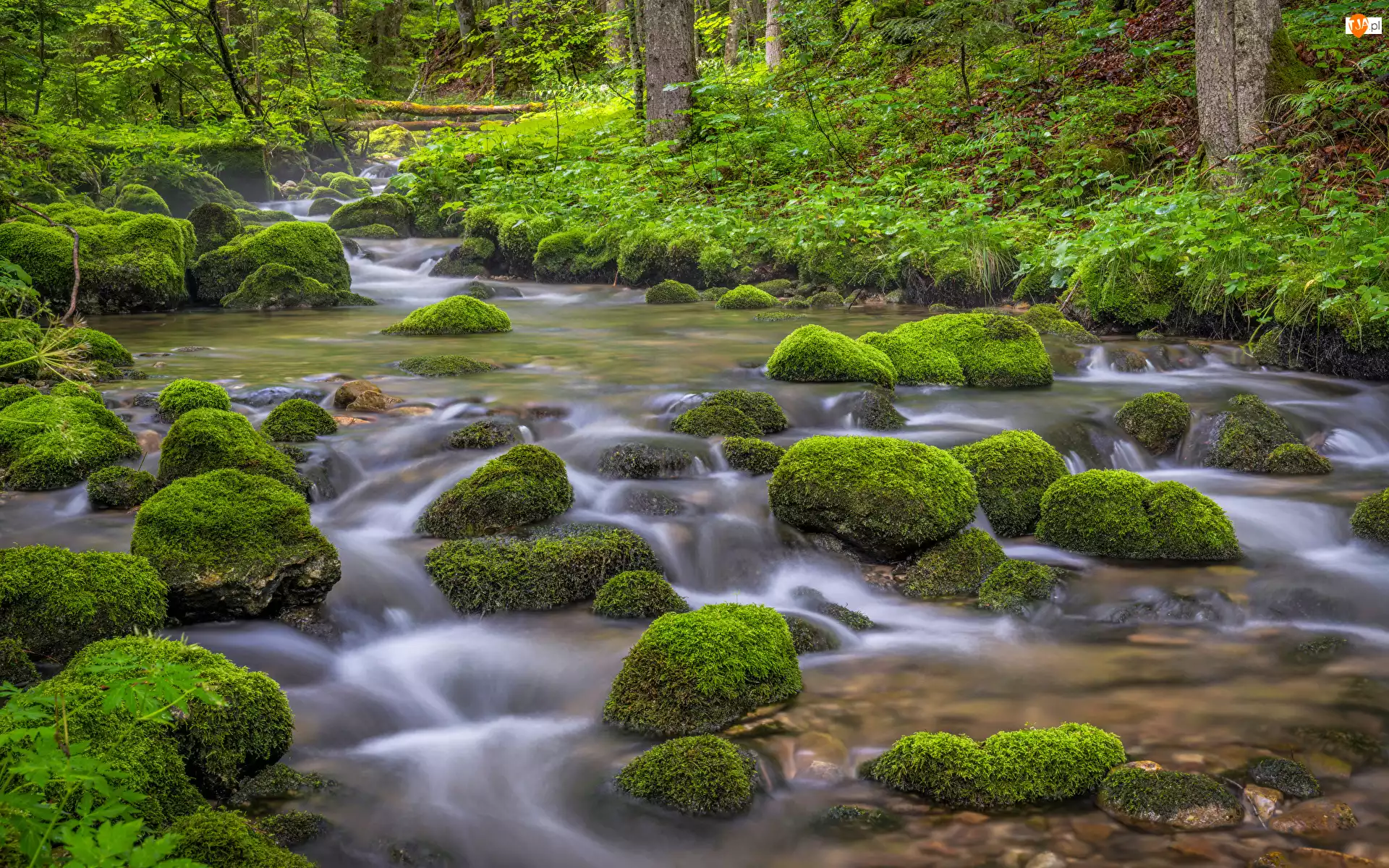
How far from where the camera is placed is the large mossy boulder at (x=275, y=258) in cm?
1380

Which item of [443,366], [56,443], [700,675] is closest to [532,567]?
[700,675]

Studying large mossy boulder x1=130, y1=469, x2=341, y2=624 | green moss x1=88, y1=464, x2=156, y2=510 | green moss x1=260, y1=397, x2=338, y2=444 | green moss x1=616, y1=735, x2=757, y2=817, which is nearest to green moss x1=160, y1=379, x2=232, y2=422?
green moss x1=260, y1=397, x2=338, y2=444

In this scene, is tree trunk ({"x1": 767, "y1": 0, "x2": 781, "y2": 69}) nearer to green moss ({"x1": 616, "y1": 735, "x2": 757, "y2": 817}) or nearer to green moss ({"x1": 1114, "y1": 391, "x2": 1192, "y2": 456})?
green moss ({"x1": 1114, "y1": 391, "x2": 1192, "y2": 456})

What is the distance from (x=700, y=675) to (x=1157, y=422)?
15.8ft

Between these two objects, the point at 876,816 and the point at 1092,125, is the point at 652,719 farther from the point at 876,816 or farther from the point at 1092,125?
the point at 1092,125

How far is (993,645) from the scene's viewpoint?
4746mm

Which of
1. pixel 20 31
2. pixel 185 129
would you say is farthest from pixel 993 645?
pixel 185 129

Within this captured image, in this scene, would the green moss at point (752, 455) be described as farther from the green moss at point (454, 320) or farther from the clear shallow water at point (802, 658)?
the green moss at point (454, 320)

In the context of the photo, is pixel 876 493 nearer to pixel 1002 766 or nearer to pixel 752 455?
pixel 752 455

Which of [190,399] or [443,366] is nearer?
[190,399]

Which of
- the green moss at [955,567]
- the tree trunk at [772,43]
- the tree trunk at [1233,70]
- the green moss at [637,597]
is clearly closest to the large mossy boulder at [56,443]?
the green moss at [637,597]

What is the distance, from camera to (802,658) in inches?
182

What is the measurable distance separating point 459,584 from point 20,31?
46.2ft

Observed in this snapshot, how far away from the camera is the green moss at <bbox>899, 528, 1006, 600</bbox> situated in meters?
5.26
